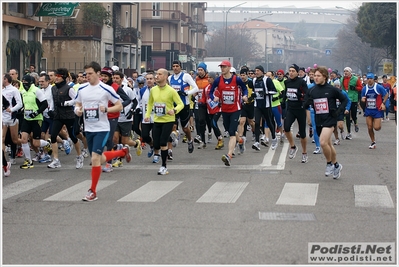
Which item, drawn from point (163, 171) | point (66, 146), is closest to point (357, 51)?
point (66, 146)

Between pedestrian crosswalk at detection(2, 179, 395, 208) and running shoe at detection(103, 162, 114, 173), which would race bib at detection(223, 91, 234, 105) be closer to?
running shoe at detection(103, 162, 114, 173)

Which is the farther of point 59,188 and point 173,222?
point 59,188

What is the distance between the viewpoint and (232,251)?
7570 millimetres

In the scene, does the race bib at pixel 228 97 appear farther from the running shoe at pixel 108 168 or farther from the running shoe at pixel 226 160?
the running shoe at pixel 108 168

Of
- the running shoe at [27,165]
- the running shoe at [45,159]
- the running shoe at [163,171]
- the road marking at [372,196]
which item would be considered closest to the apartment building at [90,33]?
the running shoe at [45,159]

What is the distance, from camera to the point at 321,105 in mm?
13477

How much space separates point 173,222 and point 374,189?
4058 millimetres

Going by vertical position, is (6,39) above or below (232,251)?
above

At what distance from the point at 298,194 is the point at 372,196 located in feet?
3.17

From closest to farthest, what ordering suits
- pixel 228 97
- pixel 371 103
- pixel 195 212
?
pixel 195 212
pixel 228 97
pixel 371 103

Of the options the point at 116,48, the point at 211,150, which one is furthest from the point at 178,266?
the point at 116,48

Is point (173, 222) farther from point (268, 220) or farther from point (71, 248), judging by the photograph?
point (71, 248)

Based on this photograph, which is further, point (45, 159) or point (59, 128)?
point (45, 159)

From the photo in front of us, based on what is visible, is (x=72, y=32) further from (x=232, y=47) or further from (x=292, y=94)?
(x=232, y=47)
